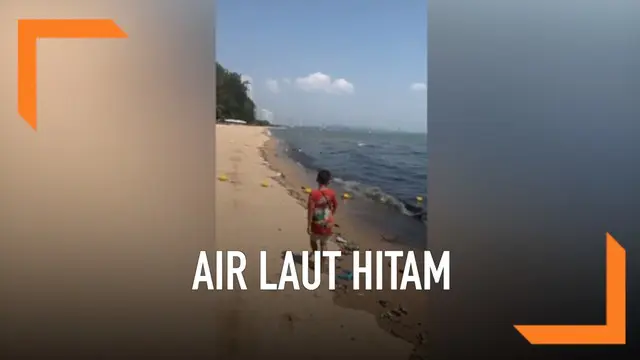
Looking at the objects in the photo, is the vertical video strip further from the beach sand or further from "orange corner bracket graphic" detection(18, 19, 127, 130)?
"orange corner bracket graphic" detection(18, 19, 127, 130)

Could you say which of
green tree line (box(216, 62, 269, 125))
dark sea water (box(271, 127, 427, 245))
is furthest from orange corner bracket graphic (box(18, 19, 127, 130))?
dark sea water (box(271, 127, 427, 245))

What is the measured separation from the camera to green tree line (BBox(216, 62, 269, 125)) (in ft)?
6.68

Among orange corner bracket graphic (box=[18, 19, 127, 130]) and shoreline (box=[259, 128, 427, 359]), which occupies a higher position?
orange corner bracket graphic (box=[18, 19, 127, 130])

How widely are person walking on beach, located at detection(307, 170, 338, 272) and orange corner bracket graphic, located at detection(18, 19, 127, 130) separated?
117cm

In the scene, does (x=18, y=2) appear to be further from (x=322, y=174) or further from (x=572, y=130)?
(x=572, y=130)

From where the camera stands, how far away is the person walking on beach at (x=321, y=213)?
2.10m

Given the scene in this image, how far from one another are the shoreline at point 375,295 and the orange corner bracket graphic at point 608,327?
0.49 meters

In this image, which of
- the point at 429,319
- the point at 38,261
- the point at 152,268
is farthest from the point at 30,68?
the point at 429,319

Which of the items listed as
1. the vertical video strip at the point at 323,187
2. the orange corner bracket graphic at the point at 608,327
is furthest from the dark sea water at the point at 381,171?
the orange corner bracket graphic at the point at 608,327

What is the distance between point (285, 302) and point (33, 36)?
1586mm

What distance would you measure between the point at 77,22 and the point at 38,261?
Answer: 106 centimetres

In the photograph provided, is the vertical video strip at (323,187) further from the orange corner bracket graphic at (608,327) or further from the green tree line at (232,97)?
the orange corner bracket graphic at (608,327)

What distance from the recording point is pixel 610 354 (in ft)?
7.02

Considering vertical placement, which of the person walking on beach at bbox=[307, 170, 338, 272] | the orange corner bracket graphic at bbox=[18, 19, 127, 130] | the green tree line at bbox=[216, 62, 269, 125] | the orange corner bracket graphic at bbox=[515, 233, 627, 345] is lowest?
the orange corner bracket graphic at bbox=[515, 233, 627, 345]
